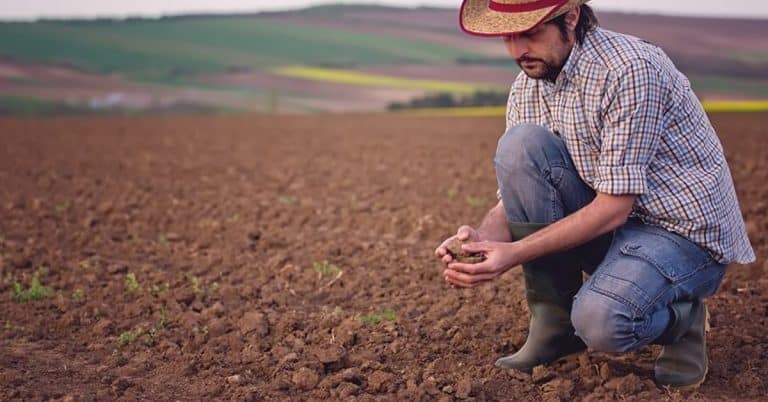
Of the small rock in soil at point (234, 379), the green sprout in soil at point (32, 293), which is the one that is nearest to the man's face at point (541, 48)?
the small rock in soil at point (234, 379)

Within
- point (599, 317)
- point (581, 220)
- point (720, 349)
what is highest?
point (581, 220)

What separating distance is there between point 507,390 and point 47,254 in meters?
4.08

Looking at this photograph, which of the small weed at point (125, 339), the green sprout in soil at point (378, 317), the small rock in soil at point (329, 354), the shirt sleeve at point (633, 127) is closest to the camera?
the shirt sleeve at point (633, 127)

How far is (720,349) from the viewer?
4.43 meters

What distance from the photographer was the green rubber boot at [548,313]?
13.4 ft

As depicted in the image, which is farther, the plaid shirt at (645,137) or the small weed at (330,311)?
the small weed at (330,311)

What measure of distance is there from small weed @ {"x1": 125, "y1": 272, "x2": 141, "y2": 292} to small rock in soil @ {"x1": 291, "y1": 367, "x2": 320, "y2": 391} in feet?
6.95

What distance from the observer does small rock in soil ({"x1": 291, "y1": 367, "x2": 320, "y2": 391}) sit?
3.97 meters

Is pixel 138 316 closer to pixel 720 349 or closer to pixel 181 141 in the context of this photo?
pixel 720 349

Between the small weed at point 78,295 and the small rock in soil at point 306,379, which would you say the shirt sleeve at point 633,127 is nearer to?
the small rock in soil at point 306,379

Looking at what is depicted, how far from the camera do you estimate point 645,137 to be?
11.7 feet

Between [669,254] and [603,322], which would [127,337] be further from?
[669,254]

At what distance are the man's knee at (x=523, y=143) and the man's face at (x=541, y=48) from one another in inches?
10.8

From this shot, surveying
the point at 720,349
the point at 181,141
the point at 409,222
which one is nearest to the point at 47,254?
the point at 409,222
